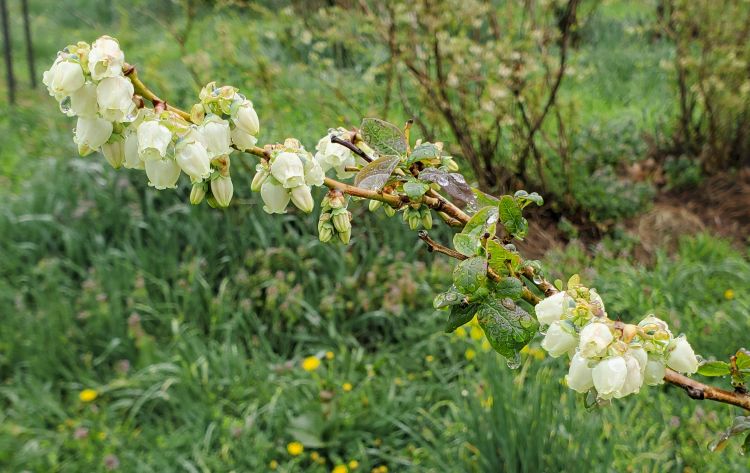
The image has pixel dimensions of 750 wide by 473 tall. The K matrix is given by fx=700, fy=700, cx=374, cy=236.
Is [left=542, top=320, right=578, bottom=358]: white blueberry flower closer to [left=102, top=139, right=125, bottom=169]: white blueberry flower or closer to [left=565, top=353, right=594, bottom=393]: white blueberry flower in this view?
[left=565, top=353, right=594, bottom=393]: white blueberry flower

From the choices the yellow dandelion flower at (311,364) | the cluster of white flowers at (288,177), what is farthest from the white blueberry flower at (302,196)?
the yellow dandelion flower at (311,364)

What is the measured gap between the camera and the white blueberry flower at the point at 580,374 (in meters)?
0.67

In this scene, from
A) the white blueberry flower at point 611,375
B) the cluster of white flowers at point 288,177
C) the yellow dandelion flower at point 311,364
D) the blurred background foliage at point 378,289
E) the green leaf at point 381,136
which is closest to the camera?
the white blueberry flower at point 611,375

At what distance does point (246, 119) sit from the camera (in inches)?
27.8

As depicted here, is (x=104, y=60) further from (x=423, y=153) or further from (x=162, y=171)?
(x=423, y=153)

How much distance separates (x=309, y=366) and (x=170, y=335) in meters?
0.67

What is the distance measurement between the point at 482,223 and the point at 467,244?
0.11 feet

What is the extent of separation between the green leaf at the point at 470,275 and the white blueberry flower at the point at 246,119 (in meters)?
0.26

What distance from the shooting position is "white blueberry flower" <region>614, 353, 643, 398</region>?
64 centimetres

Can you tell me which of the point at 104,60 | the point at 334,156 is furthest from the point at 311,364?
the point at 104,60

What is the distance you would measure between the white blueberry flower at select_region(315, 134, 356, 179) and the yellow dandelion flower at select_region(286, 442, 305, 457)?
1277 mm

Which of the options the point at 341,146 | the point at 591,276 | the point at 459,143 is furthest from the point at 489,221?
the point at 459,143

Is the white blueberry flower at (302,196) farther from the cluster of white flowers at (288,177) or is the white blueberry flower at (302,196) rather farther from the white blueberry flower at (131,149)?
the white blueberry flower at (131,149)

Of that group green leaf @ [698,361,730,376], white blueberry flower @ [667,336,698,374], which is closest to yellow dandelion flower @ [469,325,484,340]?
green leaf @ [698,361,730,376]
